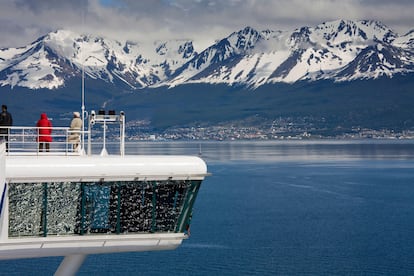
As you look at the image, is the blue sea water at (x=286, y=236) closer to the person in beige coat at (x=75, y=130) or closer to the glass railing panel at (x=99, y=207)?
the person in beige coat at (x=75, y=130)

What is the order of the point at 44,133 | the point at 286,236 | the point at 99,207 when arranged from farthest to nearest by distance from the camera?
the point at 286,236, the point at 44,133, the point at 99,207

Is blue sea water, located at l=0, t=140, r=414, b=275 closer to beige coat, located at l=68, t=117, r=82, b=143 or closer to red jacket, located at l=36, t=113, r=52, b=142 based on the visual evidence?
red jacket, located at l=36, t=113, r=52, b=142

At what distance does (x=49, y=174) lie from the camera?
84.2 ft

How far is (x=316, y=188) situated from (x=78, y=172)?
12911 centimetres

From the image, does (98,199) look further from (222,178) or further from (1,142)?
(222,178)

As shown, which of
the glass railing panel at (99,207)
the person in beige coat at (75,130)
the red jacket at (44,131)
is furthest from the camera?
the red jacket at (44,131)

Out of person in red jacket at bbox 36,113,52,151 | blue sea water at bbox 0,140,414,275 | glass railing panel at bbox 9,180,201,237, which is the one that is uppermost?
person in red jacket at bbox 36,113,52,151

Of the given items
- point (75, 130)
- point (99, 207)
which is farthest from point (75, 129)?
point (99, 207)

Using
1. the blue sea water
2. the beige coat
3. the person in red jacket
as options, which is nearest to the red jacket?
the person in red jacket

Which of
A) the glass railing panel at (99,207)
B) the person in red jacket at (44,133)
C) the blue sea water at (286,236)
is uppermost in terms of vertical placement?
the person in red jacket at (44,133)

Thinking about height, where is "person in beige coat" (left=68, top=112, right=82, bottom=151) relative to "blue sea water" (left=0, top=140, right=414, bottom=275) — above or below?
above

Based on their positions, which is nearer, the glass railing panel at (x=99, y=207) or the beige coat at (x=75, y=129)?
the glass railing panel at (x=99, y=207)

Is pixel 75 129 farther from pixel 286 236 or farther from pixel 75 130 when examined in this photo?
pixel 286 236

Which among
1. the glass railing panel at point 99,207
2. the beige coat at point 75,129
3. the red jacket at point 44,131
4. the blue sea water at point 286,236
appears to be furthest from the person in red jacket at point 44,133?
the blue sea water at point 286,236
